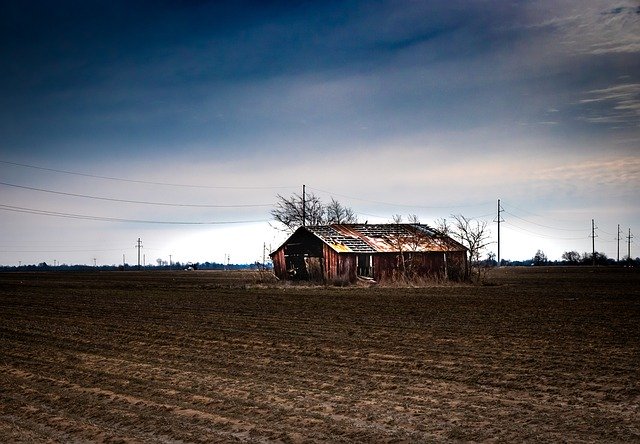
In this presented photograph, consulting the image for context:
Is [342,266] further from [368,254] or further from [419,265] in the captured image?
[419,265]

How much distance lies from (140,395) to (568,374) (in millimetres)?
6851

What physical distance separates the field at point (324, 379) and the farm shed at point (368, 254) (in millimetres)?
27194

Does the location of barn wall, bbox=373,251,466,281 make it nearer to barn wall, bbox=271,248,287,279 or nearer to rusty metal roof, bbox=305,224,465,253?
rusty metal roof, bbox=305,224,465,253

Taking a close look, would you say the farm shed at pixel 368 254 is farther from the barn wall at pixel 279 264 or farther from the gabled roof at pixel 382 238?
the barn wall at pixel 279 264

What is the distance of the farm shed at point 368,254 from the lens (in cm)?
4831

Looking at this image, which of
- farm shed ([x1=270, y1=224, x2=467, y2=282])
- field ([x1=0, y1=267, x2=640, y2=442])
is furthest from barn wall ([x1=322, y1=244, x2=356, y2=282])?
field ([x1=0, y1=267, x2=640, y2=442])

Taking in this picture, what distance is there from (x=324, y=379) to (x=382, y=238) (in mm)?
40832

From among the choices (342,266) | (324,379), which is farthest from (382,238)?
(324,379)

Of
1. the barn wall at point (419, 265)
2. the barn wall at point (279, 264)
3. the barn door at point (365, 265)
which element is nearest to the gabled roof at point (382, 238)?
the barn wall at point (419, 265)

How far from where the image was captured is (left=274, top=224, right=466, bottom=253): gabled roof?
48969 millimetres

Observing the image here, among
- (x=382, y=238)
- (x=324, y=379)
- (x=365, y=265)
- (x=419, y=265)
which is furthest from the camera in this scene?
(x=382, y=238)

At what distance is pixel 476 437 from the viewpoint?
7484 millimetres

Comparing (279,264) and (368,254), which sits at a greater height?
(368,254)

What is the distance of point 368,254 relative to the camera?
159 feet
